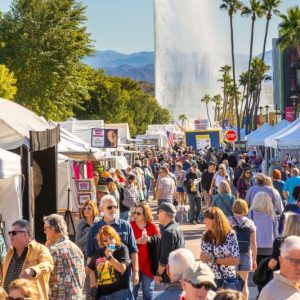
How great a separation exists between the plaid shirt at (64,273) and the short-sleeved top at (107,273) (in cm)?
40

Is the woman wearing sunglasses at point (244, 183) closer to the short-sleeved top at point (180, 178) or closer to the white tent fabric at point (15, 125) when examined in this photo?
the short-sleeved top at point (180, 178)

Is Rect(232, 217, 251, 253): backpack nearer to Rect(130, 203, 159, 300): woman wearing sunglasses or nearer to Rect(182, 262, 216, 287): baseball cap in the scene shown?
Rect(130, 203, 159, 300): woman wearing sunglasses

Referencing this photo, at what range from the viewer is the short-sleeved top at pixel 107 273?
9.60 m

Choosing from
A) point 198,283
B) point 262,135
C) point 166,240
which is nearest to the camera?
point 198,283

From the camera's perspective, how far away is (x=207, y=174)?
23.8m

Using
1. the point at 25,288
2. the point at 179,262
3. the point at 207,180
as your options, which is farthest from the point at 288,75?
the point at 25,288

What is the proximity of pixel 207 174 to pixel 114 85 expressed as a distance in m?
71.5

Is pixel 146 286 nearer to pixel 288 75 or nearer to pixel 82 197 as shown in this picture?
pixel 82 197

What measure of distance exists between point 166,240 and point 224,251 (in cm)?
85

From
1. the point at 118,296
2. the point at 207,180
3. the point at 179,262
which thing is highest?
the point at 179,262

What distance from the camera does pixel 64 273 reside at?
920 centimetres

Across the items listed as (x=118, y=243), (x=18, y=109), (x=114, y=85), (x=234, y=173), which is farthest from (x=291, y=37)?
(x=118, y=243)

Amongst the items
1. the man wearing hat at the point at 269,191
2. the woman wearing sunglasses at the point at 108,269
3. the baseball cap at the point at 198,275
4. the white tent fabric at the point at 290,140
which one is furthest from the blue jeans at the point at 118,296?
the white tent fabric at the point at 290,140

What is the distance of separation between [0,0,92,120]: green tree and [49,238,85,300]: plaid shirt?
124 feet
